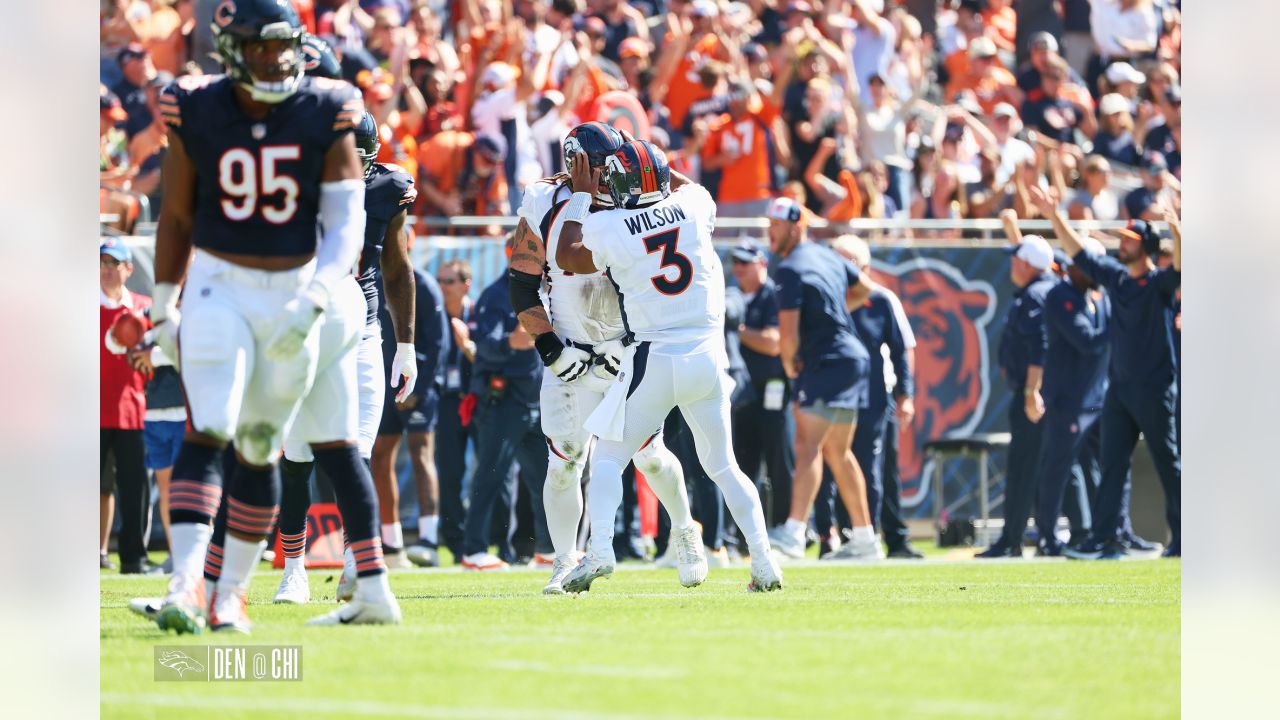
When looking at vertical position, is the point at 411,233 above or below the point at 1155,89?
below

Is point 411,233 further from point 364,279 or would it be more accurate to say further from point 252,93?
point 252,93

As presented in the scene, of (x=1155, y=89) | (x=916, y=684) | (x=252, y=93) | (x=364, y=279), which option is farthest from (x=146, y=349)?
(x=1155, y=89)

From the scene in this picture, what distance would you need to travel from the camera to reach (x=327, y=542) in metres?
11.8

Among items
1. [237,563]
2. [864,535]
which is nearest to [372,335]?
[237,563]

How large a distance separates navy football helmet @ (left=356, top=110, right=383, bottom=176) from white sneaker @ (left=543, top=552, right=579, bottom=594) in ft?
7.47

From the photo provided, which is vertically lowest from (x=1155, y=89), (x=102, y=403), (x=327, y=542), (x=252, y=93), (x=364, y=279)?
(x=327, y=542)

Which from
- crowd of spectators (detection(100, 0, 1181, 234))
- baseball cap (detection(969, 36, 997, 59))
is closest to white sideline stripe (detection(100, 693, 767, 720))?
crowd of spectators (detection(100, 0, 1181, 234))

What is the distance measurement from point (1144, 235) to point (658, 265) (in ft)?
19.4

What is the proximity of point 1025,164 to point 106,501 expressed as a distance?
849cm

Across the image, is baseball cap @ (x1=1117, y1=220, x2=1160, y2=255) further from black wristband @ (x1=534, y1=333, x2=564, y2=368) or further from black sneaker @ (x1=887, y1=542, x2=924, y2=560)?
black wristband @ (x1=534, y1=333, x2=564, y2=368)

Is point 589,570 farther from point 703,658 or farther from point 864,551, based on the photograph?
point 864,551

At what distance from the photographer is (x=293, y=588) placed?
8.48m

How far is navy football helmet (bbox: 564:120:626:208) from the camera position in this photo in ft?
28.0
